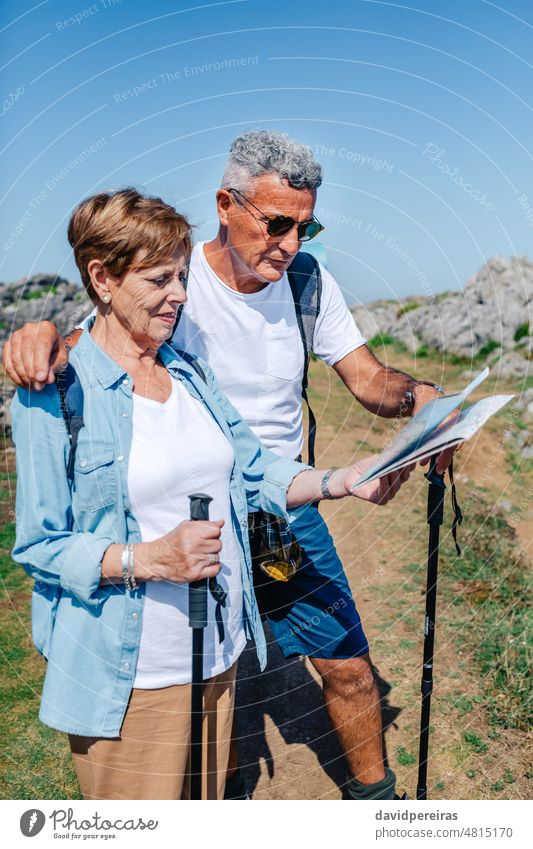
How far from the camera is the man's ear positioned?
3016 millimetres

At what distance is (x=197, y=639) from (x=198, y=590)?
161 millimetres

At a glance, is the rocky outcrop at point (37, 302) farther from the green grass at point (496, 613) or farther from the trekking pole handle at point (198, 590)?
the trekking pole handle at point (198, 590)

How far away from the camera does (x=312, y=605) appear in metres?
3.29

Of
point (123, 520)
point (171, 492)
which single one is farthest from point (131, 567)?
point (171, 492)

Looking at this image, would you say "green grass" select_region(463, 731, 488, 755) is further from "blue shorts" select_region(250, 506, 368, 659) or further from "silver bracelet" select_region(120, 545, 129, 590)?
"silver bracelet" select_region(120, 545, 129, 590)

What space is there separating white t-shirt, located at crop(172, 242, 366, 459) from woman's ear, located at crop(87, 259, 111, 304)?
666mm

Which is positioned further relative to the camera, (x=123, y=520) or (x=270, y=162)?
(x=270, y=162)

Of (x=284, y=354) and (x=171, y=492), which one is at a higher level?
(x=284, y=354)

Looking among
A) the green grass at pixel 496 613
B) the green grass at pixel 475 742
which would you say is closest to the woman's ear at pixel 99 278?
the green grass at pixel 475 742

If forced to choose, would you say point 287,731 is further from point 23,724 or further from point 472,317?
point 472,317

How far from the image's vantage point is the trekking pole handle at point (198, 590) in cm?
223
